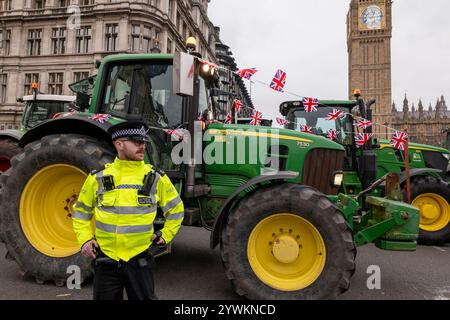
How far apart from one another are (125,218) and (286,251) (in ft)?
5.55

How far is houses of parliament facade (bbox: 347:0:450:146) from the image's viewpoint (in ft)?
298

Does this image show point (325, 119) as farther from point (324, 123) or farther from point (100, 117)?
point (100, 117)

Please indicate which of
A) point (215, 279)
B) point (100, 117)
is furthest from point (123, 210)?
point (215, 279)

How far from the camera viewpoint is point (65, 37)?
99.0 feet

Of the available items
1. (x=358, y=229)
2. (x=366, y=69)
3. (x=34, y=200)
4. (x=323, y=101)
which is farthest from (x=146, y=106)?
(x=366, y=69)

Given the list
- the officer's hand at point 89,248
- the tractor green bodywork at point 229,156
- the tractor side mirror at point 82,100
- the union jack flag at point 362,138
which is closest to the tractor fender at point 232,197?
the tractor green bodywork at point 229,156

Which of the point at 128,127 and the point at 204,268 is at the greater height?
the point at 128,127

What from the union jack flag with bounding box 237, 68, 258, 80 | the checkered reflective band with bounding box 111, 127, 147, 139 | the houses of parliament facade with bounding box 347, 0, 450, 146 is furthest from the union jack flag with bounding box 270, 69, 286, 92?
the houses of parliament facade with bounding box 347, 0, 450, 146

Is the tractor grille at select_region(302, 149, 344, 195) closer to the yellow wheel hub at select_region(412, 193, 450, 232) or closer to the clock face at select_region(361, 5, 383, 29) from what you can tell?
the yellow wheel hub at select_region(412, 193, 450, 232)

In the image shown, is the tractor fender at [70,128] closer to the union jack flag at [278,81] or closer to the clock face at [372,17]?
the union jack flag at [278,81]

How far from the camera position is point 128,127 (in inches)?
91.0

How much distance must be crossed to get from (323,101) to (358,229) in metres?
4.06

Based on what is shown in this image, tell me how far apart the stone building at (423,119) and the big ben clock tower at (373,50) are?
6.51 m
